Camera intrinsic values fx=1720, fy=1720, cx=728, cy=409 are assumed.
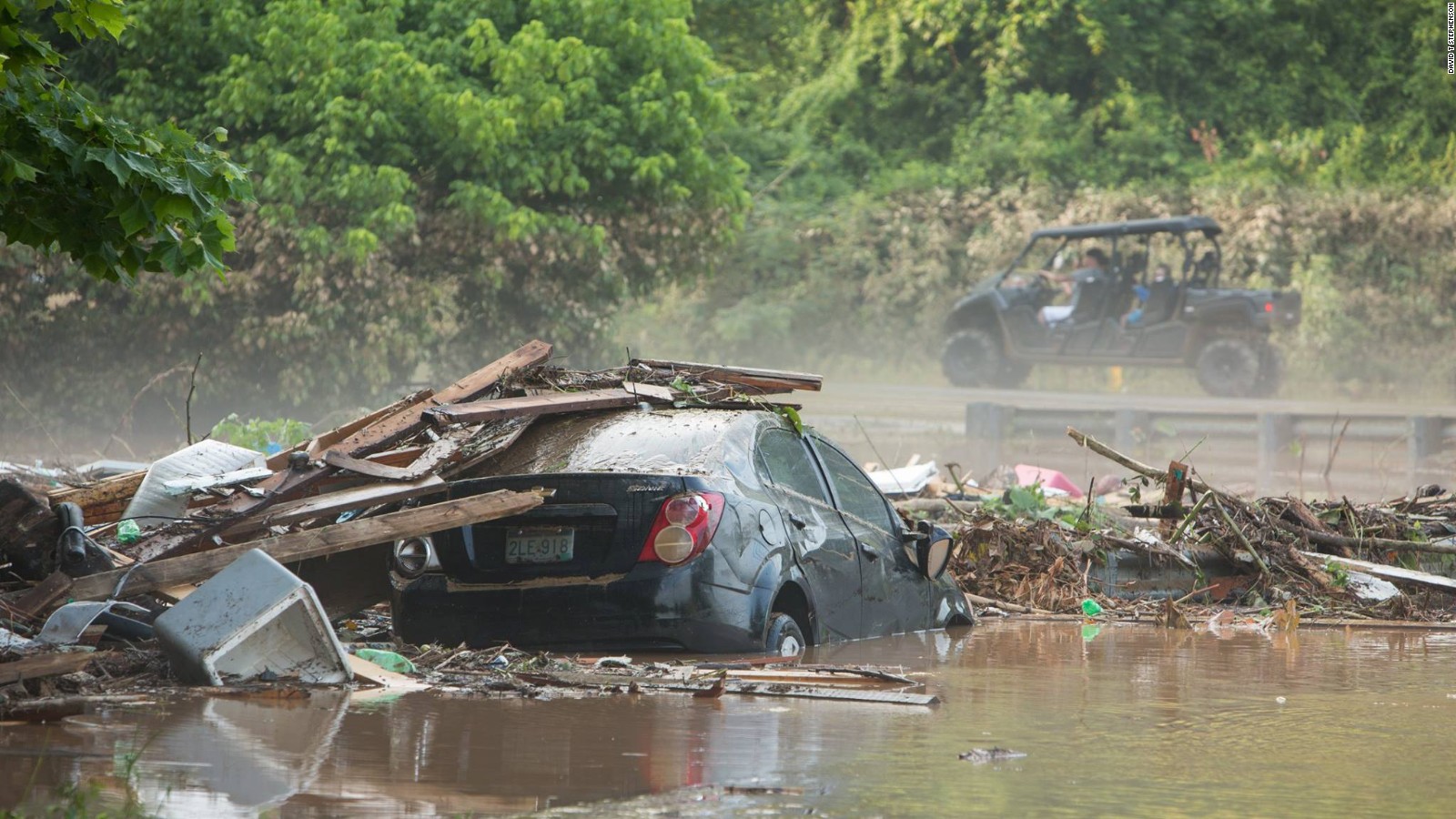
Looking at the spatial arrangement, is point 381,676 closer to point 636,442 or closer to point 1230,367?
point 636,442

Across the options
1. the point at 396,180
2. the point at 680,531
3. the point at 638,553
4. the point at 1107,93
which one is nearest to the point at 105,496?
the point at 638,553

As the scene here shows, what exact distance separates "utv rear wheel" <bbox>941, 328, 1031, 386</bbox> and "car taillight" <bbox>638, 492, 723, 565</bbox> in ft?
91.5

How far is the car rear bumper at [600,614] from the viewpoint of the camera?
7637 mm

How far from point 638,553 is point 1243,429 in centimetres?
→ 2044

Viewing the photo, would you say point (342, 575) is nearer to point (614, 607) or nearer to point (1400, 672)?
point (614, 607)

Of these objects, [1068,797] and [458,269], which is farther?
[458,269]

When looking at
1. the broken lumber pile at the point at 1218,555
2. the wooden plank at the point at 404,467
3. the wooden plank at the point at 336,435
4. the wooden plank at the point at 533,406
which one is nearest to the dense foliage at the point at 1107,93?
the broken lumber pile at the point at 1218,555

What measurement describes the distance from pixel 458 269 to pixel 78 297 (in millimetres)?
5784

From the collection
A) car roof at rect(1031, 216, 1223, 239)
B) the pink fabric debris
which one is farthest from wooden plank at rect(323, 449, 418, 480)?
car roof at rect(1031, 216, 1223, 239)

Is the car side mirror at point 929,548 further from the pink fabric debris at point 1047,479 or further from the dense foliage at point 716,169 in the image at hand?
the dense foliage at point 716,169

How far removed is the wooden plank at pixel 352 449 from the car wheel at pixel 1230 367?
2484cm

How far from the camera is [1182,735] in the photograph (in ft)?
20.8

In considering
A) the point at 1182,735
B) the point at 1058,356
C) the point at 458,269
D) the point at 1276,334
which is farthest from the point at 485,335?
the point at 1182,735

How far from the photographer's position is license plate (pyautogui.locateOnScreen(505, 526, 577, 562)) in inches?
307
